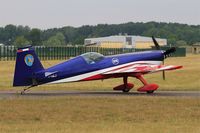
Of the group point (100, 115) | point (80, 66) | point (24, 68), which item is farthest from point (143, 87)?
point (100, 115)

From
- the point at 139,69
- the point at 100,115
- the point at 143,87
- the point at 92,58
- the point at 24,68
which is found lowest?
the point at 100,115

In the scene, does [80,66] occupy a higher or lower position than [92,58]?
lower

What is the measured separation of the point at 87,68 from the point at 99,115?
886 centimetres

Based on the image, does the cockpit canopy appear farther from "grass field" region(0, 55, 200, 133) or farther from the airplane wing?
"grass field" region(0, 55, 200, 133)

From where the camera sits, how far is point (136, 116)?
1634 cm

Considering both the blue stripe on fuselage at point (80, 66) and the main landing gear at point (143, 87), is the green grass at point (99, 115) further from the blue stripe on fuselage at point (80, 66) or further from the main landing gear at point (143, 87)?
the main landing gear at point (143, 87)

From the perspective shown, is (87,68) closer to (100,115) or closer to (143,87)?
(143,87)

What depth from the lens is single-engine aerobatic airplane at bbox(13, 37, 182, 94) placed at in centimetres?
2445

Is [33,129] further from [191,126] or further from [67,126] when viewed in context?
[191,126]

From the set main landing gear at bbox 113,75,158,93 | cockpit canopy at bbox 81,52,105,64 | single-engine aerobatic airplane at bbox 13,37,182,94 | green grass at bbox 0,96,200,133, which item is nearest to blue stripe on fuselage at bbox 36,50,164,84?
single-engine aerobatic airplane at bbox 13,37,182,94

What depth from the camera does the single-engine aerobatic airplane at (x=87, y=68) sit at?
80.2ft

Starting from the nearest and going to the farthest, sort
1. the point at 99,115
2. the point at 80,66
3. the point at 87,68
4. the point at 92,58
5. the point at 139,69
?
1. the point at 99,115
2. the point at 80,66
3. the point at 87,68
4. the point at 92,58
5. the point at 139,69

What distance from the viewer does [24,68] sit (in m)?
24.4

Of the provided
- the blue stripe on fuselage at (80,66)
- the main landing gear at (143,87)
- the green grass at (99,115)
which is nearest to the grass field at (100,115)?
the green grass at (99,115)
